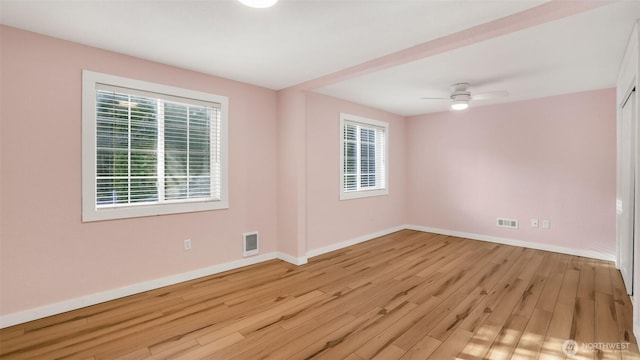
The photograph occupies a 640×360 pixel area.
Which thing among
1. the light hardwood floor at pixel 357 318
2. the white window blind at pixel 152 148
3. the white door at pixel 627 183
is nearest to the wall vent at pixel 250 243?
the light hardwood floor at pixel 357 318

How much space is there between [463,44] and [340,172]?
A: 2944 millimetres

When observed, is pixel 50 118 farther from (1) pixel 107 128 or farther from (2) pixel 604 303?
(2) pixel 604 303

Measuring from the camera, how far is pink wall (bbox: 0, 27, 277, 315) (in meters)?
2.57

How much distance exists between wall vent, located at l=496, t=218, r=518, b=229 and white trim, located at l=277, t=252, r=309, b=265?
11.8 feet

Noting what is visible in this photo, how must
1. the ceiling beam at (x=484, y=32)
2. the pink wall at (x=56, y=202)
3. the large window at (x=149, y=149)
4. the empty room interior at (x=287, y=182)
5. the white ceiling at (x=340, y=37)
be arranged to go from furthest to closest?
the large window at (x=149, y=149) → the pink wall at (x=56, y=202) → the empty room interior at (x=287, y=182) → the white ceiling at (x=340, y=37) → the ceiling beam at (x=484, y=32)

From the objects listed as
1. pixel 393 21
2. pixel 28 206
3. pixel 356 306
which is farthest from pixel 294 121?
pixel 28 206

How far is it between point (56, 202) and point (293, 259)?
2.74m

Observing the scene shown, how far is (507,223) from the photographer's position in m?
5.38

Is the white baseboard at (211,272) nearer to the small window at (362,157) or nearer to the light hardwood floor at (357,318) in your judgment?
the light hardwood floor at (357,318)

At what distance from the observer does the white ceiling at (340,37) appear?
2234 millimetres

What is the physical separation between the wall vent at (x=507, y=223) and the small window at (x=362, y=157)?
2.09 m

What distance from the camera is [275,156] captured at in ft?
15.0

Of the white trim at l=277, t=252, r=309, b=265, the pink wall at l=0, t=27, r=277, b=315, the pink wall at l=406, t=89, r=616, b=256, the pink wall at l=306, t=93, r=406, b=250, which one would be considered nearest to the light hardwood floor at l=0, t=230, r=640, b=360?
the white trim at l=277, t=252, r=309, b=265

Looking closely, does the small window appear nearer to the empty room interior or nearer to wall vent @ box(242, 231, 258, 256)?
the empty room interior
